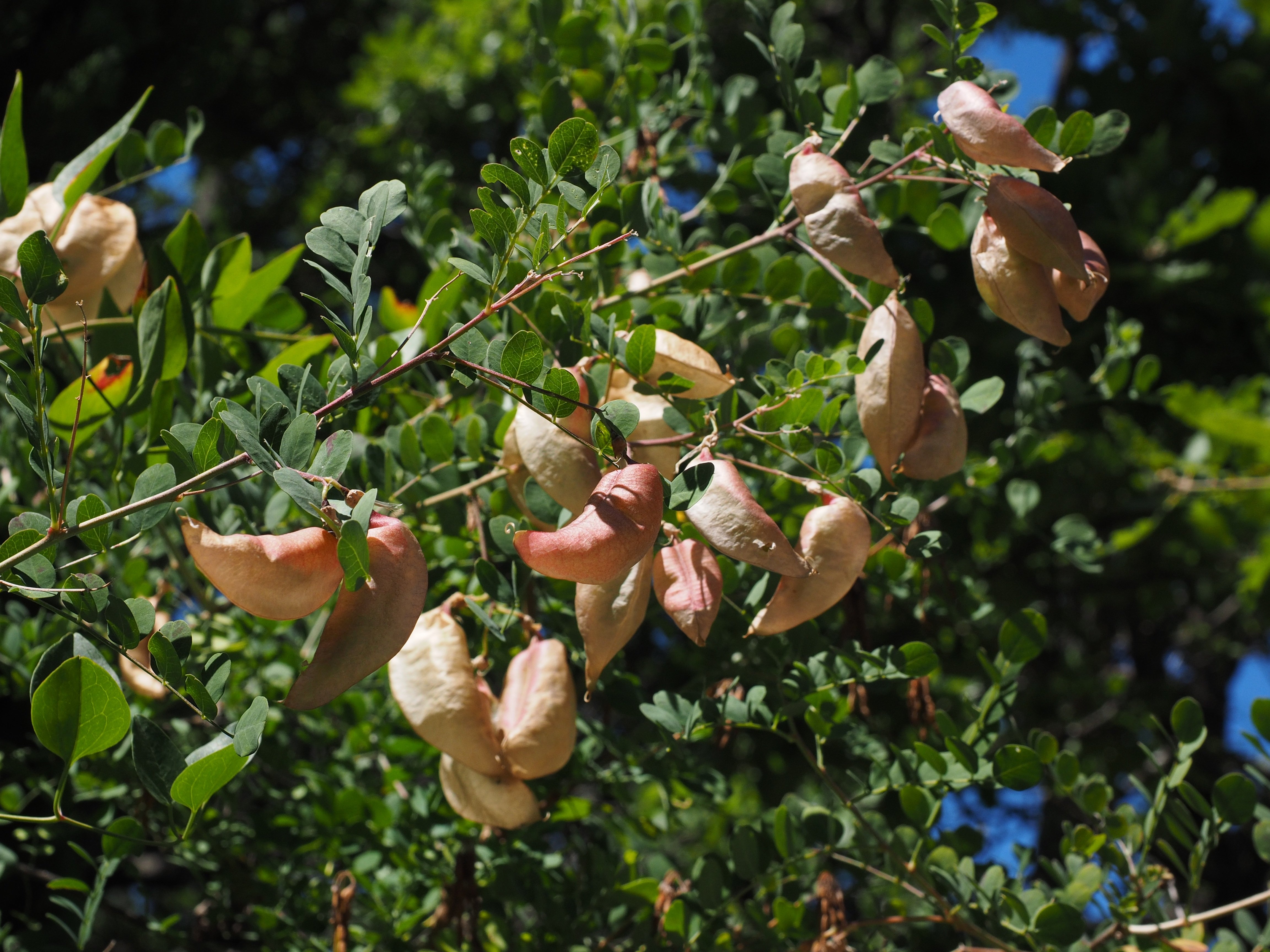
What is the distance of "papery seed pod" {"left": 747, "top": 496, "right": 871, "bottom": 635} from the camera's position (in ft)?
1.64

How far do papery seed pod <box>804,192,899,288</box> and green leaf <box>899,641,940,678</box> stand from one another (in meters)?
0.22

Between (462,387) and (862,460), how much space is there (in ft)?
0.96

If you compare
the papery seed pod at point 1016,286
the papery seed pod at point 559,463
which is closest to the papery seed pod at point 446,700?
the papery seed pod at point 559,463

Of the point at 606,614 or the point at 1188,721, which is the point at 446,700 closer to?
the point at 606,614

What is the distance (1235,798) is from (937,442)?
1.18 ft

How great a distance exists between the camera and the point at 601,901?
763mm

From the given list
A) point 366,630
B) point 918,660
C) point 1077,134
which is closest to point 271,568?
point 366,630

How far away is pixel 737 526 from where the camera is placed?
45 cm

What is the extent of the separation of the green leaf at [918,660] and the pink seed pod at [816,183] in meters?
0.26

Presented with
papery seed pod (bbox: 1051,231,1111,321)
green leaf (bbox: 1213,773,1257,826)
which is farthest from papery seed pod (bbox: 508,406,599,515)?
green leaf (bbox: 1213,773,1257,826)

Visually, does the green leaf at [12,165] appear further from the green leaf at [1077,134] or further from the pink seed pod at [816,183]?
the green leaf at [1077,134]

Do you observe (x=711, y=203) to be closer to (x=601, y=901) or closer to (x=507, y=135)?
(x=601, y=901)

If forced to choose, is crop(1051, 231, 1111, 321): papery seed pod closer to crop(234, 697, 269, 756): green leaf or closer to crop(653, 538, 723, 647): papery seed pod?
crop(653, 538, 723, 647): papery seed pod

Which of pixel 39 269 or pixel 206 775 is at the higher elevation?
pixel 39 269
